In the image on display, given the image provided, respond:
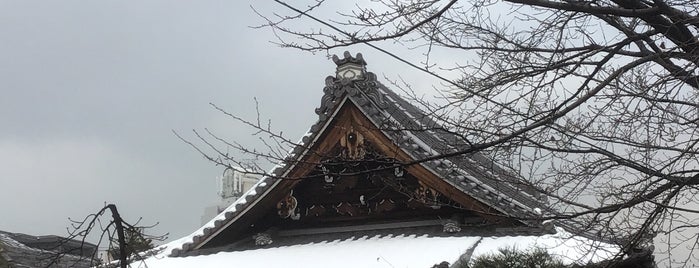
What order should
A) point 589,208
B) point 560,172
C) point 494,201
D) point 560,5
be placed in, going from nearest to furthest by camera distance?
point 560,5
point 589,208
point 560,172
point 494,201

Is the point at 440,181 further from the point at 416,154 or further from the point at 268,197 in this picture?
the point at 268,197

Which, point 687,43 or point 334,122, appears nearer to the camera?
point 687,43

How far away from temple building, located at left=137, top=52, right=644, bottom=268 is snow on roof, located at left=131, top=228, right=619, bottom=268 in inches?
0.5

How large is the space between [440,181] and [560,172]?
2.32m

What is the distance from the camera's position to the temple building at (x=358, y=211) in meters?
6.36

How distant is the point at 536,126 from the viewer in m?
4.11

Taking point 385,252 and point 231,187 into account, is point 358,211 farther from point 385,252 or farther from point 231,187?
point 231,187

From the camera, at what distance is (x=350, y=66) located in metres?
7.98

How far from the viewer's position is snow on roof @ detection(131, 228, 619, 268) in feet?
18.5

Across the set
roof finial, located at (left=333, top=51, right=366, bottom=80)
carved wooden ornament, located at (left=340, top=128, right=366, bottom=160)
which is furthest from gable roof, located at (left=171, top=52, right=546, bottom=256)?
carved wooden ornament, located at (left=340, top=128, right=366, bottom=160)

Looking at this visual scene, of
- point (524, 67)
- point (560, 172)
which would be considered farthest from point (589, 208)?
point (524, 67)

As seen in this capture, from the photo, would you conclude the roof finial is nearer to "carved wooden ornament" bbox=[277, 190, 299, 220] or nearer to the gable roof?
the gable roof

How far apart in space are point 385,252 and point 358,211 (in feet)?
3.54

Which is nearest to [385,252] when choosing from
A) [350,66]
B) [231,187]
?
[350,66]
